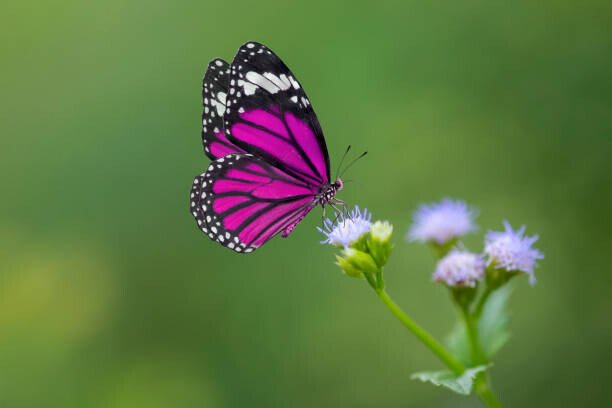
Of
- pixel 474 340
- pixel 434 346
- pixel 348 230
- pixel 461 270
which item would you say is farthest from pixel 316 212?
pixel 434 346

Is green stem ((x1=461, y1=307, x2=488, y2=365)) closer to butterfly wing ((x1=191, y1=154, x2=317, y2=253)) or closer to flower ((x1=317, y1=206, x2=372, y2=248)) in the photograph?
flower ((x1=317, y1=206, x2=372, y2=248))

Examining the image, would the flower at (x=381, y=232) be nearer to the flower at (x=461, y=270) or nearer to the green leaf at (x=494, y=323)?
the flower at (x=461, y=270)

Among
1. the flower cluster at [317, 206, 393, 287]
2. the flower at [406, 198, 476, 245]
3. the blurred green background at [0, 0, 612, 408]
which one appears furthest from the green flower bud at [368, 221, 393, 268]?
the blurred green background at [0, 0, 612, 408]

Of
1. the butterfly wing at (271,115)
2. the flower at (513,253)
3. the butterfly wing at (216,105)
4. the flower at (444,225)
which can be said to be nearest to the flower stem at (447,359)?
the flower at (513,253)

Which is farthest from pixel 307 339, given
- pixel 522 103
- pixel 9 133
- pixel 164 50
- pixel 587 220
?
pixel 9 133

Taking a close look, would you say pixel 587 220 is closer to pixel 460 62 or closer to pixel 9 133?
pixel 460 62
